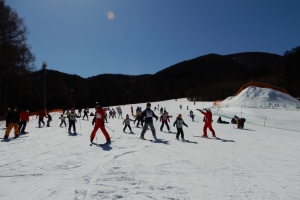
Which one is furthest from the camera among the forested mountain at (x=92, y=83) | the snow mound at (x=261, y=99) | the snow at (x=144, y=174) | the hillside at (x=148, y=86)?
the hillside at (x=148, y=86)

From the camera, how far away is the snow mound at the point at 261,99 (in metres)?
49.8

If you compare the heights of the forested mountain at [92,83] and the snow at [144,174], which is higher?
the forested mountain at [92,83]

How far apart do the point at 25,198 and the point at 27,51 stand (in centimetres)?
3890

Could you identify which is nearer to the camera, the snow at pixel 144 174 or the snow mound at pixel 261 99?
the snow at pixel 144 174

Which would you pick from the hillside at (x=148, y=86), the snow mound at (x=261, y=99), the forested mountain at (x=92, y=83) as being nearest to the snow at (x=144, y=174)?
the forested mountain at (x=92, y=83)

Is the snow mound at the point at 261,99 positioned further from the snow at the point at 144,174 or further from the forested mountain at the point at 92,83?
the snow at the point at 144,174

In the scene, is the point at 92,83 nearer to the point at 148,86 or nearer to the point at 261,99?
the point at 148,86

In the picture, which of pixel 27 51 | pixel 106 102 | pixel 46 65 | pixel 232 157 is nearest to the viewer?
pixel 232 157

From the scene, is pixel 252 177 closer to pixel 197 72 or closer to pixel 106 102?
pixel 106 102

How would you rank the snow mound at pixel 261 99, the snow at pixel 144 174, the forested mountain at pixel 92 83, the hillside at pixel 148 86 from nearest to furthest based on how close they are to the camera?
the snow at pixel 144 174 → the forested mountain at pixel 92 83 → the snow mound at pixel 261 99 → the hillside at pixel 148 86

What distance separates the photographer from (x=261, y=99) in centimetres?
5147

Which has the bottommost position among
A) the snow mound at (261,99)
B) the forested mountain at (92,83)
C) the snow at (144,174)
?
the snow at (144,174)

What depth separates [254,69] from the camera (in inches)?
4823

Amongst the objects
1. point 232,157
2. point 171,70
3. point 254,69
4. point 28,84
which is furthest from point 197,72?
point 232,157
